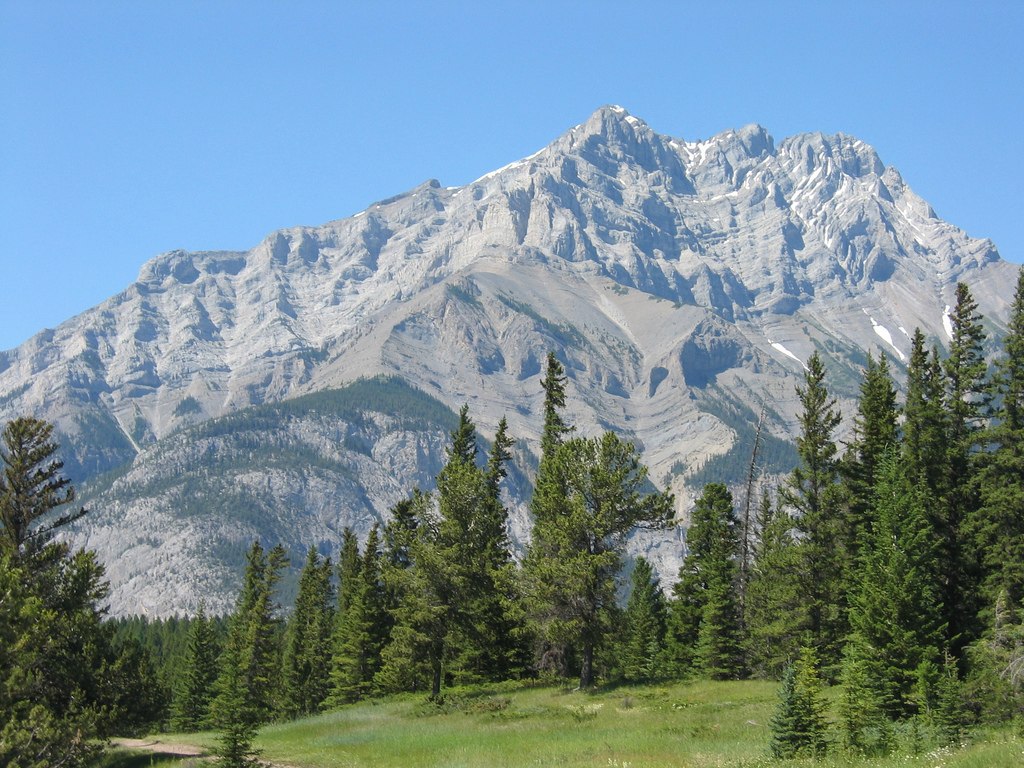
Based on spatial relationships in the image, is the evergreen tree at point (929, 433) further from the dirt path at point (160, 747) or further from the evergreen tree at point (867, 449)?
the dirt path at point (160, 747)

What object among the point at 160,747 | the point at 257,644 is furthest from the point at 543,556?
the point at 257,644

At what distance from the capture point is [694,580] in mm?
73250

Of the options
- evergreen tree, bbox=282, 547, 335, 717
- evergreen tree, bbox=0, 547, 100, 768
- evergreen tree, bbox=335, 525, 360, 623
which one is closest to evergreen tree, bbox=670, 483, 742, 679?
evergreen tree, bbox=335, 525, 360, 623

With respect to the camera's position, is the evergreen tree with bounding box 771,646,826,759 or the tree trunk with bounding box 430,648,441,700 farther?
the tree trunk with bounding box 430,648,441,700

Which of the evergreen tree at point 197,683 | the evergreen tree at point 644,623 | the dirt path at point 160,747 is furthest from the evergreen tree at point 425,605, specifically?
the evergreen tree at point 197,683

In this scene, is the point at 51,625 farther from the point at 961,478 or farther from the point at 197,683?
the point at 197,683

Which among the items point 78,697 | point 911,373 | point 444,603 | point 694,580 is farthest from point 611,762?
point 694,580

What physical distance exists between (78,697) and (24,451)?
35.8 ft

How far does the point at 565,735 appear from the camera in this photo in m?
36.1

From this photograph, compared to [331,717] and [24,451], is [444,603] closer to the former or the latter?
[331,717]

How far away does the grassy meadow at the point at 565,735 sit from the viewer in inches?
1097

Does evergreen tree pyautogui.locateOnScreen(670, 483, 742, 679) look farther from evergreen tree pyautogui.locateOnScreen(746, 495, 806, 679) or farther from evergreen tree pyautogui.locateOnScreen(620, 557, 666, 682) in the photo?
evergreen tree pyautogui.locateOnScreen(620, 557, 666, 682)

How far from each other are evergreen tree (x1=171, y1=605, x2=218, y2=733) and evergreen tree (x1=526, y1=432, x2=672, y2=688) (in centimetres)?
4724

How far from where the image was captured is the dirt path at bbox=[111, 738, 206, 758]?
139ft
